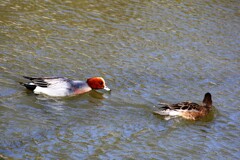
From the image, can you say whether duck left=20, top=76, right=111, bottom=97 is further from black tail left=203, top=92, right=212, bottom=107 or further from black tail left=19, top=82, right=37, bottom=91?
black tail left=203, top=92, right=212, bottom=107

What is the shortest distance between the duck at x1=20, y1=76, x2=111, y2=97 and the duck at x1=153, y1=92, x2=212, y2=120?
56.6 inches

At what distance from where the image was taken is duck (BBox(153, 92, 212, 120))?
34.3 feet

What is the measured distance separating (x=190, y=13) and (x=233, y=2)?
214 centimetres

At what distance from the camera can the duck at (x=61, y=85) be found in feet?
35.8

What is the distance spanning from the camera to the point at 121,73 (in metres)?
12.1

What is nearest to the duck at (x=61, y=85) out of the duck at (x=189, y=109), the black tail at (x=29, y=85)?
the black tail at (x=29, y=85)

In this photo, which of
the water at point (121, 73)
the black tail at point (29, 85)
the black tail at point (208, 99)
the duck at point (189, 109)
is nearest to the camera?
the water at point (121, 73)

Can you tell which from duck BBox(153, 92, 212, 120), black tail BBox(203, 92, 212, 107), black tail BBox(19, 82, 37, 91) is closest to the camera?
duck BBox(153, 92, 212, 120)

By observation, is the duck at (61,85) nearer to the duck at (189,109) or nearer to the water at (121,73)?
the water at (121,73)

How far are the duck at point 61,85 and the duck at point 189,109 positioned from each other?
1437 mm

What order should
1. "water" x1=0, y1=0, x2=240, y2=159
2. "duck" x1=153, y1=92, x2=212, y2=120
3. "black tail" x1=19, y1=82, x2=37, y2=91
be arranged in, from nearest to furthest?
"water" x1=0, y1=0, x2=240, y2=159, "duck" x1=153, y1=92, x2=212, y2=120, "black tail" x1=19, y1=82, x2=37, y2=91

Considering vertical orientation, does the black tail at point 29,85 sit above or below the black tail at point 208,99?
below

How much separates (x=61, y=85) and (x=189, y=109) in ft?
8.20

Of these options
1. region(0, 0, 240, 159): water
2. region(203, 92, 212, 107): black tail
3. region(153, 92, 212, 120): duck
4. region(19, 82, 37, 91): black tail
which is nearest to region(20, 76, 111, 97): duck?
region(19, 82, 37, 91): black tail
